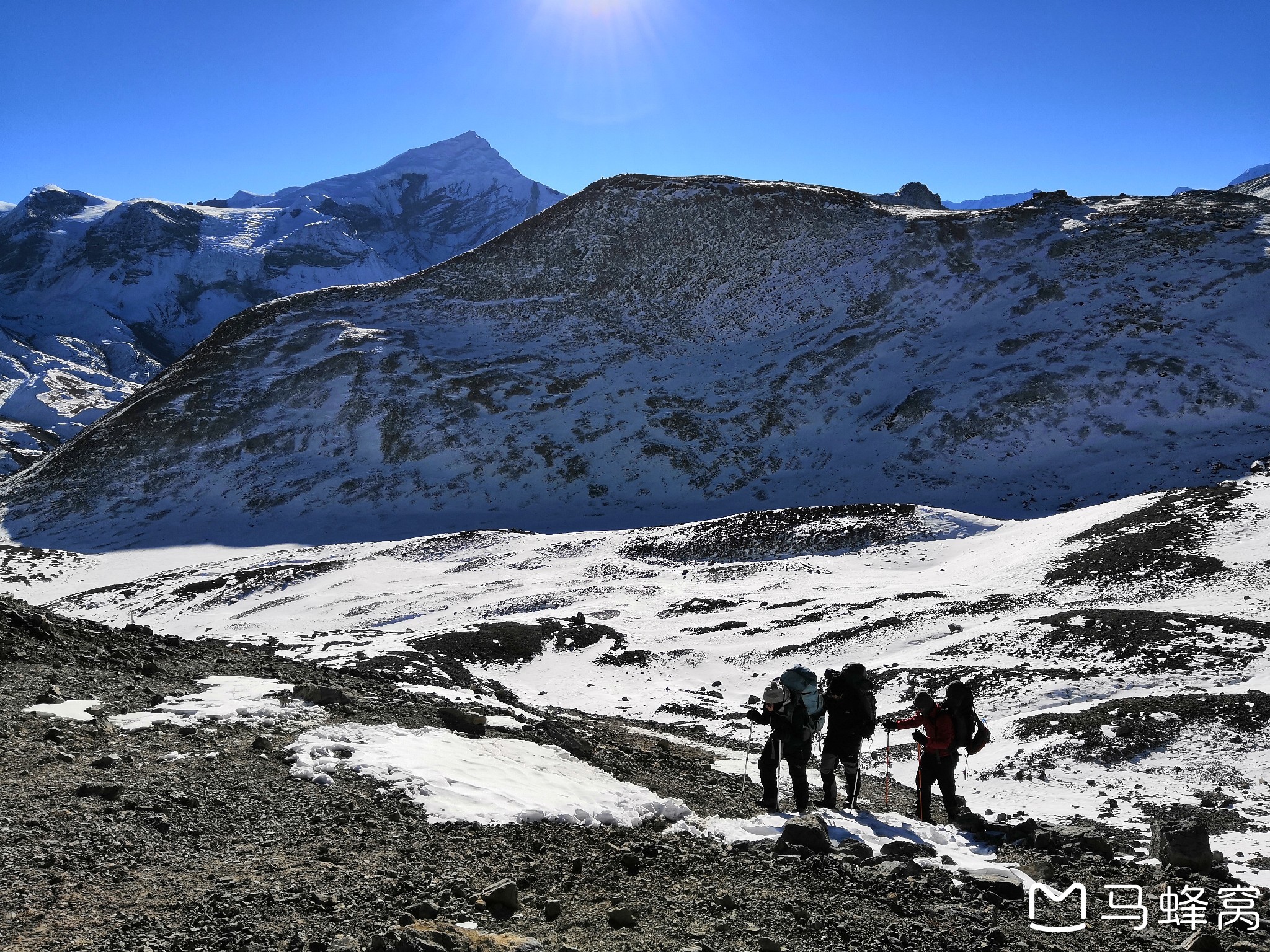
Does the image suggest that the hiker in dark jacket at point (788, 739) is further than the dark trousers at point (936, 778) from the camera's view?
No

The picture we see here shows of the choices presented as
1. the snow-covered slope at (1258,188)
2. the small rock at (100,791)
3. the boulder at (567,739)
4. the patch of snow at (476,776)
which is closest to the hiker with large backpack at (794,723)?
the patch of snow at (476,776)

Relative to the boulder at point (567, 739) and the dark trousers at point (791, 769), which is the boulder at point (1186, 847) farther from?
the boulder at point (567, 739)

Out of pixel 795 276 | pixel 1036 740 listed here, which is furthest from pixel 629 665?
pixel 795 276

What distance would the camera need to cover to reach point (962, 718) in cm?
1138

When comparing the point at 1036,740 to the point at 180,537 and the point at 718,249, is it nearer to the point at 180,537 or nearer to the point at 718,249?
the point at 180,537

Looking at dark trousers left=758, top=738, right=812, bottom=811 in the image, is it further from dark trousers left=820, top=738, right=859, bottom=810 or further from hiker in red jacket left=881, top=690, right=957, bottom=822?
hiker in red jacket left=881, top=690, right=957, bottom=822

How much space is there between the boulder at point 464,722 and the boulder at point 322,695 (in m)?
1.60

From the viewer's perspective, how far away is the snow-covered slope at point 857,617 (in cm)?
1608

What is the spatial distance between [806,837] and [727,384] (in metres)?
71.0

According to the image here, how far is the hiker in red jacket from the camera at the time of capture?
448 inches

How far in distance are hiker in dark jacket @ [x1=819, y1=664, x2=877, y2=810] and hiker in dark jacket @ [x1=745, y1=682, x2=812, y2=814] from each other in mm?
549

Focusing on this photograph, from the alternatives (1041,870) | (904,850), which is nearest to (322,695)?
(904,850)

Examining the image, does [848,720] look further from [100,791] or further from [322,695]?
[100,791]

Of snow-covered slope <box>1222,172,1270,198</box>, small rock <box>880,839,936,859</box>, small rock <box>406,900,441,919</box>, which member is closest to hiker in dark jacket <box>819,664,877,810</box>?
small rock <box>880,839,936,859</box>
